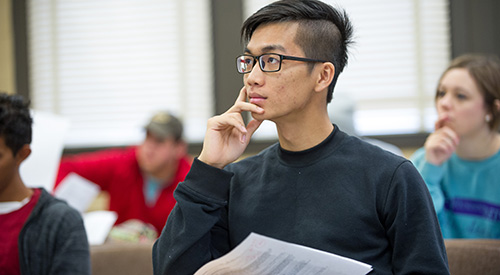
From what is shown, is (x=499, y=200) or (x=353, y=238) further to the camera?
(x=499, y=200)

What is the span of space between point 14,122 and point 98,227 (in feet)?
3.42

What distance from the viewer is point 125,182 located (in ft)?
10.3

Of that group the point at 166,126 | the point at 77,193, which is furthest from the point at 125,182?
the point at 77,193

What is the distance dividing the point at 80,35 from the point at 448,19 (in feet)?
8.25

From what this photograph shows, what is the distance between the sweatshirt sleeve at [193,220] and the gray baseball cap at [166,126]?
1.84 meters

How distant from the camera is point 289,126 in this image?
1262 mm

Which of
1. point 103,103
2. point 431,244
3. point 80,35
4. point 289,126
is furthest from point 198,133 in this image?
point 431,244

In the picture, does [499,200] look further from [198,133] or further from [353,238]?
[198,133]

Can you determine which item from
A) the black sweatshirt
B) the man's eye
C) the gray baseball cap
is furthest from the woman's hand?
the gray baseball cap

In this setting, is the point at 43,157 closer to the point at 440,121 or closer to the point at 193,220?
the point at 193,220

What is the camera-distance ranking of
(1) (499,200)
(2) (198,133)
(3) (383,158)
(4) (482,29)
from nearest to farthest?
(3) (383,158) < (1) (499,200) < (4) (482,29) < (2) (198,133)

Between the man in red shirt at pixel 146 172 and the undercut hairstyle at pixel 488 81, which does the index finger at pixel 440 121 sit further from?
the man in red shirt at pixel 146 172

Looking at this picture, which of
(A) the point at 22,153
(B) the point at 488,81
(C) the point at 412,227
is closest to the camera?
(C) the point at 412,227

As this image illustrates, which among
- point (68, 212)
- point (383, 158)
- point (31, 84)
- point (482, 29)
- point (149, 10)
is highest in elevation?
point (149, 10)
